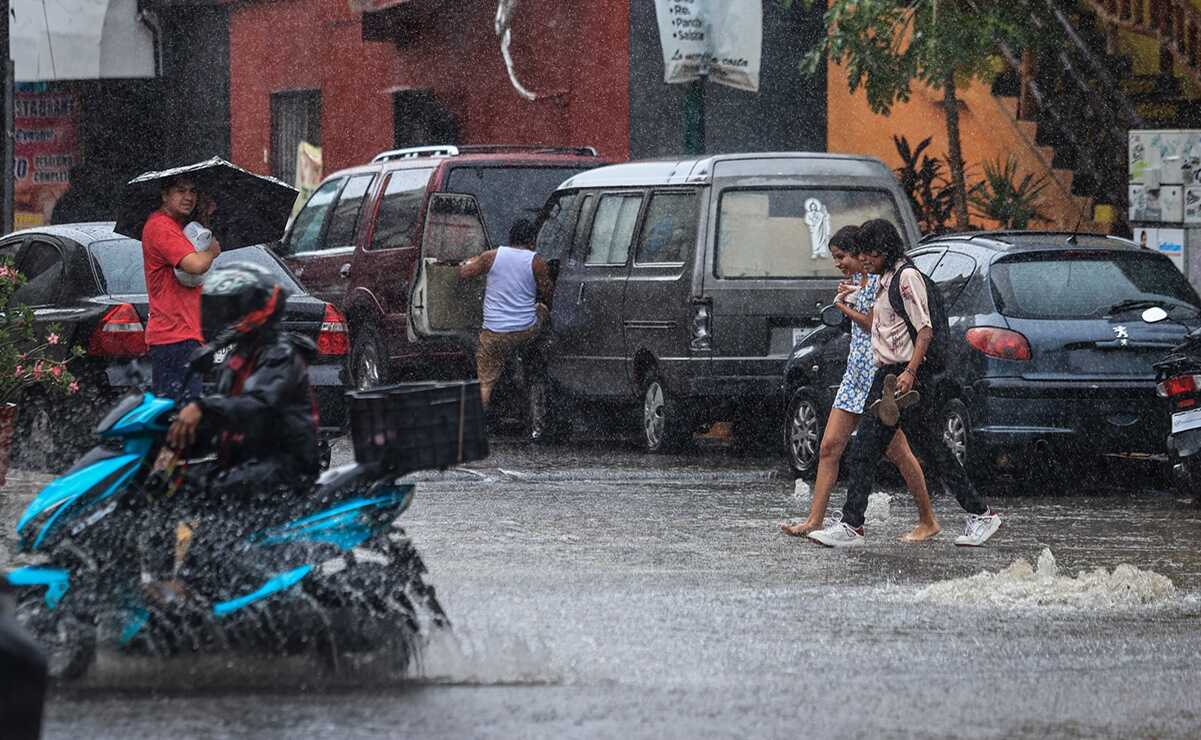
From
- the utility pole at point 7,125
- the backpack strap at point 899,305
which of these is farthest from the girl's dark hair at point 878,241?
the utility pole at point 7,125

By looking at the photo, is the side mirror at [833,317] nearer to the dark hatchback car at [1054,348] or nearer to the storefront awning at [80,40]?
the dark hatchback car at [1054,348]

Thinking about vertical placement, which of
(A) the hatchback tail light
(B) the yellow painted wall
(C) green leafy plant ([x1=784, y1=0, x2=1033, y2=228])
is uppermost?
(C) green leafy plant ([x1=784, y1=0, x2=1033, y2=228])

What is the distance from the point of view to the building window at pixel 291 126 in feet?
99.7

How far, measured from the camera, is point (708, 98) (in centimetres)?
2462

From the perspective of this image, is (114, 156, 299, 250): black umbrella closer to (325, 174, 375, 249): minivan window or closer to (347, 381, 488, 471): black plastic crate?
(347, 381, 488, 471): black plastic crate

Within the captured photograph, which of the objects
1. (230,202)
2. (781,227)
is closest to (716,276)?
(781,227)

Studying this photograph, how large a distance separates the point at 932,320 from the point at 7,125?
877 cm

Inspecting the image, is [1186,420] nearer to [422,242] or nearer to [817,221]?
[817,221]

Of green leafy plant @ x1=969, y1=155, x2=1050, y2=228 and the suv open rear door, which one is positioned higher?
green leafy plant @ x1=969, y1=155, x2=1050, y2=228

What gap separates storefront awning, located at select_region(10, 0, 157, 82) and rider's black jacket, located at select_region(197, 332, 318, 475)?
76.5 ft

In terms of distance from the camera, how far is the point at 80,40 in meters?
31.0

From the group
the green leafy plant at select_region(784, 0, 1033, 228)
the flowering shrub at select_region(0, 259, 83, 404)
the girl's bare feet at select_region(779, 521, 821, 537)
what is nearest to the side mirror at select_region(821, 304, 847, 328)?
the girl's bare feet at select_region(779, 521, 821, 537)

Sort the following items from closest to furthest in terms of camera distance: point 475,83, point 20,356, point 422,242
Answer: point 20,356, point 422,242, point 475,83

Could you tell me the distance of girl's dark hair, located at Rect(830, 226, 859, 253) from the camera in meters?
11.4
